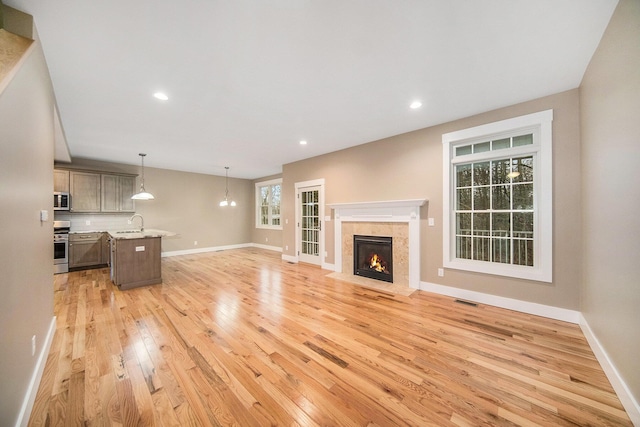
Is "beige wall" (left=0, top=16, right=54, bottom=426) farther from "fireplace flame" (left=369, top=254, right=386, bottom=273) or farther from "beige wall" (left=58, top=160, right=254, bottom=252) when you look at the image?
"beige wall" (left=58, top=160, right=254, bottom=252)

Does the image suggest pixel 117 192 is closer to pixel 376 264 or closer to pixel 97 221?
pixel 97 221

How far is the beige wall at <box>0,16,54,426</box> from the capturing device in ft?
4.15

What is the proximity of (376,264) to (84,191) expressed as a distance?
23.5 ft

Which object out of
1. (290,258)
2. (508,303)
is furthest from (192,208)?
(508,303)

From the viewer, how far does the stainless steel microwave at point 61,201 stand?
17.1ft

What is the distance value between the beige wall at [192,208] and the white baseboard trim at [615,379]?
27.5 ft

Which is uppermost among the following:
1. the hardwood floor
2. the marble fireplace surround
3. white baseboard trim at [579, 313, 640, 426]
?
the marble fireplace surround

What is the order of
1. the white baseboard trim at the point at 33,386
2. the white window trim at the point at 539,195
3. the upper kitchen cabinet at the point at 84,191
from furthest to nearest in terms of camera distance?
1. the upper kitchen cabinet at the point at 84,191
2. the white window trim at the point at 539,195
3. the white baseboard trim at the point at 33,386

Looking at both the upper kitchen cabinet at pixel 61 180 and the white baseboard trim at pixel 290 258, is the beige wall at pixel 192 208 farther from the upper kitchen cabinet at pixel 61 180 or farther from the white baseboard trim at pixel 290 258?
the white baseboard trim at pixel 290 258

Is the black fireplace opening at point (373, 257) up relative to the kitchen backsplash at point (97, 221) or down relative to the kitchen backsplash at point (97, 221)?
down

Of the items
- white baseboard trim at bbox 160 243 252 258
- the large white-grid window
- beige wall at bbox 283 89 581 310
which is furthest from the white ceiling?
the large white-grid window

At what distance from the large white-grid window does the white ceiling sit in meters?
4.62

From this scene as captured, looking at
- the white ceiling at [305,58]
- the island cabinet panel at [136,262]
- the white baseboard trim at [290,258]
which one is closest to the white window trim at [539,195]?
the white ceiling at [305,58]

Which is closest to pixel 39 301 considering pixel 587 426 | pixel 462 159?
pixel 587 426
